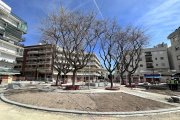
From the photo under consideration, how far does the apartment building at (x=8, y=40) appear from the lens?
4573 centimetres

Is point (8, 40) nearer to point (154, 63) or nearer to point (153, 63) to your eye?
point (153, 63)

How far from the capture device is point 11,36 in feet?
165

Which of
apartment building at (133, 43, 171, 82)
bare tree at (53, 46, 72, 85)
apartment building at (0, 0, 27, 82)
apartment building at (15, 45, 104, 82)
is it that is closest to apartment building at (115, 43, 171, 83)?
apartment building at (133, 43, 171, 82)

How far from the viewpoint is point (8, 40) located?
48250 mm

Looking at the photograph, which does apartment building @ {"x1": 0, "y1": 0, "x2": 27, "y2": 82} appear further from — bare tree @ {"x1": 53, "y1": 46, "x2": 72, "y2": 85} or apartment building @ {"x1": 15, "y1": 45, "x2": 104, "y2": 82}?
apartment building @ {"x1": 15, "y1": 45, "x2": 104, "y2": 82}

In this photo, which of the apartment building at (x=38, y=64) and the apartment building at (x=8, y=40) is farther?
the apartment building at (x=38, y=64)

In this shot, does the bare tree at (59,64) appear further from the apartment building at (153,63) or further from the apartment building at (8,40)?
the apartment building at (153,63)

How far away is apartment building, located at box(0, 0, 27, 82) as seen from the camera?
150 feet

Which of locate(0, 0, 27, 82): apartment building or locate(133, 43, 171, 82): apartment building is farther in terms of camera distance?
locate(133, 43, 171, 82): apartment building

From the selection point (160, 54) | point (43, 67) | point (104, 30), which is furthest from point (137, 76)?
point (104, 30)

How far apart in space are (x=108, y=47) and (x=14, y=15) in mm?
41408

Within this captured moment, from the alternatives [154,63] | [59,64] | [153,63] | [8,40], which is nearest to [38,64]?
[8,40]

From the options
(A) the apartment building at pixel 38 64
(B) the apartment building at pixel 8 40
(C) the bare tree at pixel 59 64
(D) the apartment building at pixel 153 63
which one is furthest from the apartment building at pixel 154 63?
(B) the apartment building at pixel 8 40

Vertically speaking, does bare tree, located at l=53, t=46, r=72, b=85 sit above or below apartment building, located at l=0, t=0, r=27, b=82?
below
